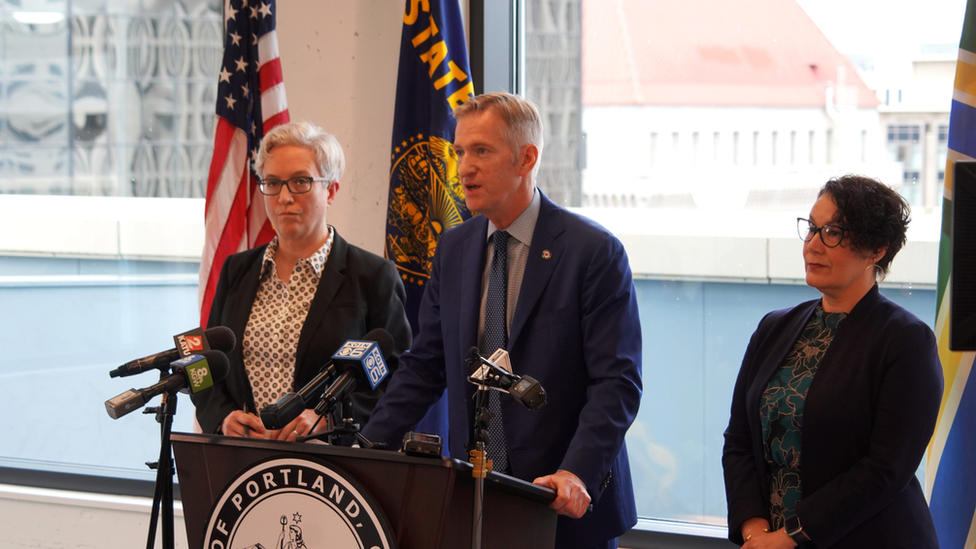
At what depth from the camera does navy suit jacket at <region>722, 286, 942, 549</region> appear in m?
1.89

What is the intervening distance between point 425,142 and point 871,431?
192cm

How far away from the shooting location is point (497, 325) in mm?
1979

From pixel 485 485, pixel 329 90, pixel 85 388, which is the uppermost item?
pixel 329 90

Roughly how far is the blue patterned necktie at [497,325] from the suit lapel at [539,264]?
0.04 metres

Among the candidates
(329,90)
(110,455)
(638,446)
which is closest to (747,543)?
(638,446)

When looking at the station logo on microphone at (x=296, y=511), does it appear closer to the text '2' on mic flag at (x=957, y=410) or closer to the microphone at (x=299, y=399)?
the microphone at (x=299, y=399)

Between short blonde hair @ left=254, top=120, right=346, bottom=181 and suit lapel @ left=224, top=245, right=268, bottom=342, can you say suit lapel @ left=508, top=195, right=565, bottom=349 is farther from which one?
suit lapel @ left=224, top=245, right=268, bottom=342

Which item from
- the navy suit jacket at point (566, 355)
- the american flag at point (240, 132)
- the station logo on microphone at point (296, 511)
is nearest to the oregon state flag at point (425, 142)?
the american flag at point (240, 132)

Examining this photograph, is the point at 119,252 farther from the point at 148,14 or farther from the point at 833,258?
the point at 833,258

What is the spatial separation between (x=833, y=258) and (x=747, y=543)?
0.73 metres

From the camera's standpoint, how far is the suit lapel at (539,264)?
192cm

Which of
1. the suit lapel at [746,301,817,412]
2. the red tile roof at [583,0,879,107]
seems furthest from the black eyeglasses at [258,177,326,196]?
the red tile roof at [583,0,879,107]

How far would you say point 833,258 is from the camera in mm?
2000

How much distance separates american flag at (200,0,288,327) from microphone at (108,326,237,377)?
4.90ft
